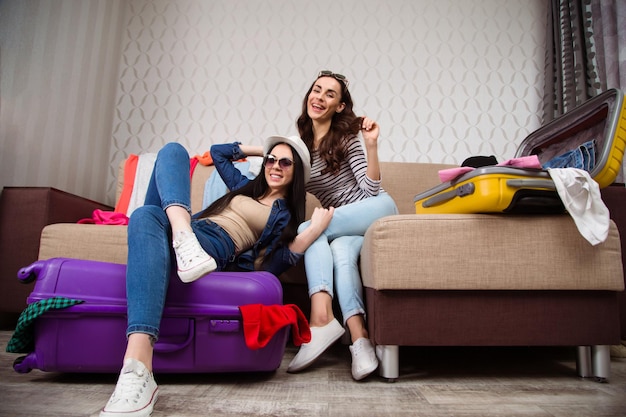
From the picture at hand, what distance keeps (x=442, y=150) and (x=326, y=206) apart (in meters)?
1.21

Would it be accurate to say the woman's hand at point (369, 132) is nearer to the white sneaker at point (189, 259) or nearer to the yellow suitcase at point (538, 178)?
the yellow suitcase at point (538, 178)

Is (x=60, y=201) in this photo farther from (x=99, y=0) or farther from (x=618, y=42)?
(x=618, y=42)

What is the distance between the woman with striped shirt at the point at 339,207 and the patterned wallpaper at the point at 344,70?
36.4 inches

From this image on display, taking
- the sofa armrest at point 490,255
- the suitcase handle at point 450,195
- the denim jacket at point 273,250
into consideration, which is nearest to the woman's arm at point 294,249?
the denim jacket at point 273,250

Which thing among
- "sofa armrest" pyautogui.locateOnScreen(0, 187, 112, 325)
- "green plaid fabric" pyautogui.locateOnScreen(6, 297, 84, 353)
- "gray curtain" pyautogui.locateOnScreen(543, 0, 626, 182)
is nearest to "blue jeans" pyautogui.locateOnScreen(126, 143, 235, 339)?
"green plaid fabric" pyautogui.locateOnScreen(6, 297, 84, 353)

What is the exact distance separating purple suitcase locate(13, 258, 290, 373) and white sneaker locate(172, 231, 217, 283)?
0.35 ft

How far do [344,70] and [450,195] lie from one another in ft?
5.52

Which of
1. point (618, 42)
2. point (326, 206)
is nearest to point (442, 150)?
point (618, 42)

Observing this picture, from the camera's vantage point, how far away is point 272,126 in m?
2.70

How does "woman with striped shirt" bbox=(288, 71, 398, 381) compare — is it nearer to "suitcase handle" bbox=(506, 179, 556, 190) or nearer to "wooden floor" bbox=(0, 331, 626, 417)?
"wooden floor" bbox=(0, 331, 626, 417)

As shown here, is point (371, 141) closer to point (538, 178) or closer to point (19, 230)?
point (538, 178)

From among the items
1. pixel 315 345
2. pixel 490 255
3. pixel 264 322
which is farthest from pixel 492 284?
pixel 264 322

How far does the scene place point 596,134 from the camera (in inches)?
54.2

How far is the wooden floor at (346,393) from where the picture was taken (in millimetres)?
913
